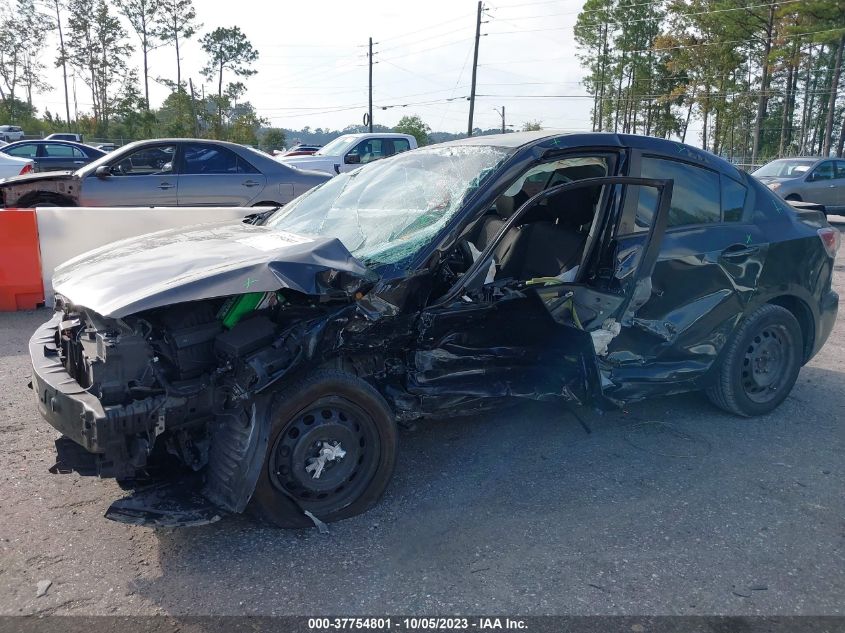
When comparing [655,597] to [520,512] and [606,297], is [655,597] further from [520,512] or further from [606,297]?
[606,297]

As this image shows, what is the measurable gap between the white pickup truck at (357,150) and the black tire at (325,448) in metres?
13.6

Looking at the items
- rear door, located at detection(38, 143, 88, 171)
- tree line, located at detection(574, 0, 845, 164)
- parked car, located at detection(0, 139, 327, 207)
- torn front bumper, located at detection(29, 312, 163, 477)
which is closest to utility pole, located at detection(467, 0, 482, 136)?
tree line, located at detection(574, 0, 845, 164)

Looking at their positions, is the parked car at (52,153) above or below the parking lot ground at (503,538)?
above

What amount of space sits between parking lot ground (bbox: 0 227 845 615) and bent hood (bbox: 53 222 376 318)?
110cm

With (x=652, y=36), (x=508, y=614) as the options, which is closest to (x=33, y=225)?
(x=508, y=614)

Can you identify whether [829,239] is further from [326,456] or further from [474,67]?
[474,67]

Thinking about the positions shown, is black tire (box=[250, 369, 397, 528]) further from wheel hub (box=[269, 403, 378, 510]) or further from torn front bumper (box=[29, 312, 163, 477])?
torn front bumper (box=[29, 312, 163, 477])

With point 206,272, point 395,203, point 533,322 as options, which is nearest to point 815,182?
point 533,322

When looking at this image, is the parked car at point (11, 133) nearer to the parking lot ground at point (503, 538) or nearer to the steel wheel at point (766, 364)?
the parking lot ground at point (503, 538)

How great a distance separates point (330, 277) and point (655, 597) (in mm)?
1905

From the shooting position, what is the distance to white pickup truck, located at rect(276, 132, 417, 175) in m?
16.5

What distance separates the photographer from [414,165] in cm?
436

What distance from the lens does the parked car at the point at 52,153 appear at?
66.5 feet

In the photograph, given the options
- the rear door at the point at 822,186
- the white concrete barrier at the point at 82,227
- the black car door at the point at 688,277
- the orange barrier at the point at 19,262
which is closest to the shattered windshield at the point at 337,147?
the white concrete barrier at the point at 82,227
